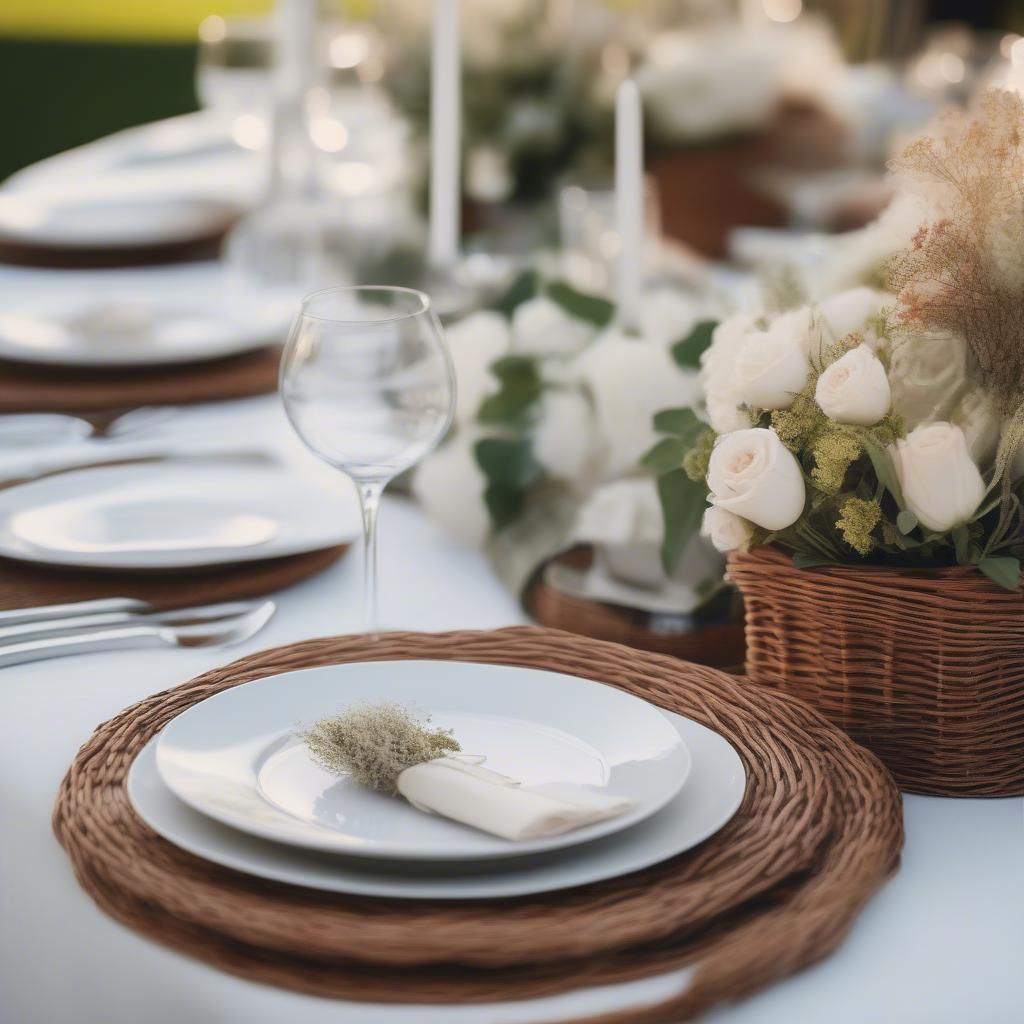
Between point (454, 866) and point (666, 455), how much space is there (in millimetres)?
377

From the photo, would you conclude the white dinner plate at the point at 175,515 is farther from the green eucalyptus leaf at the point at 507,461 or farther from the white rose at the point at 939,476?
the white rose at the point at 939,476

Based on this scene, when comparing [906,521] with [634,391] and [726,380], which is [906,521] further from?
[634,391]

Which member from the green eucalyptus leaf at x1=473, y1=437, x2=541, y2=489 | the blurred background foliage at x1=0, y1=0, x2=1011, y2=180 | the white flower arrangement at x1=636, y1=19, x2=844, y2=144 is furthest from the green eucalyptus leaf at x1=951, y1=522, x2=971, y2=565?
the blurred background foliage at x1=0, y1=0, x2=1011, y2=180

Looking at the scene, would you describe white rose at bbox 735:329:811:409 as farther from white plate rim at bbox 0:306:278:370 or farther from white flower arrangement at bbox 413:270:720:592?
white plate rim at bbox 0:306:278:370

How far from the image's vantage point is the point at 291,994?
0.57 metres

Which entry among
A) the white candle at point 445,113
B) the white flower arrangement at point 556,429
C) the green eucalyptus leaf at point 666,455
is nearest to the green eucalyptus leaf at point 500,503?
the white flower arrangement at point 556,429

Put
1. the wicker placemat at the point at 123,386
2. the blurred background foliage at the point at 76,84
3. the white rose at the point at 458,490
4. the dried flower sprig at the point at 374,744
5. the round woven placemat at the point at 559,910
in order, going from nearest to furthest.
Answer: the round woven placemat at the point at 559,910, the dried flower sprig at the point at 374,744, the white rose at the point at 458,490, the wicker placemat at the point at 123,386, the blurred background foliage at the point at 76,84

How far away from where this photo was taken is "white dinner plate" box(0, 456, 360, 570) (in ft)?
3.35

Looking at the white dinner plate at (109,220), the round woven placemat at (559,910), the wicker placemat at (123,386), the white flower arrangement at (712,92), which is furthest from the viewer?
the white flower arrangement at (712,92)

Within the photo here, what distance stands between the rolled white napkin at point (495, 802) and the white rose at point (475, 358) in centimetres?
52

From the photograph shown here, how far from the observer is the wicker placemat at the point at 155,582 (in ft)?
3.27

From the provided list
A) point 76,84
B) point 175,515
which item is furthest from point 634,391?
point 76,84

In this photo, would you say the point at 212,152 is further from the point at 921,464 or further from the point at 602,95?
the point at 921,464

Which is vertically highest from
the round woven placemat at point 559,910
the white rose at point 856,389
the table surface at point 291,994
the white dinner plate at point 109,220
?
the white rose at point 856,389
